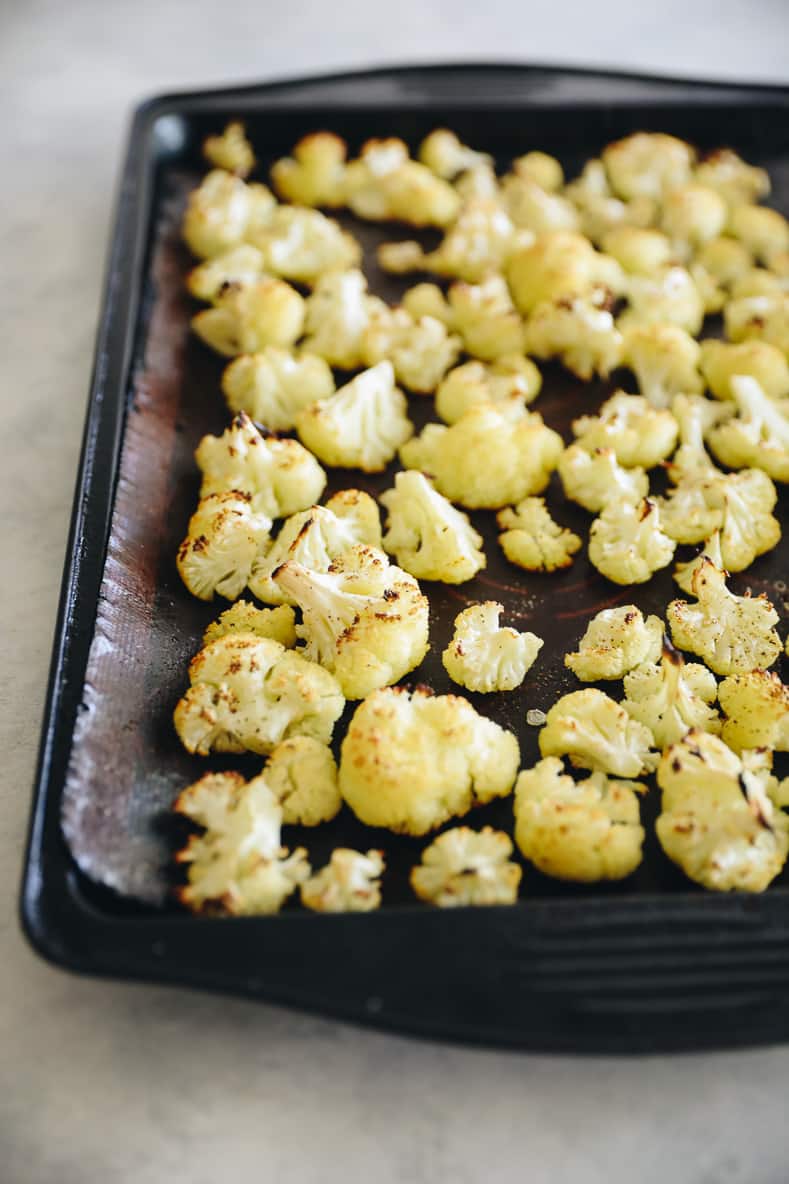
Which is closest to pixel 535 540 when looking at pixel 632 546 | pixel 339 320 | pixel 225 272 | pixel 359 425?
pixel 632 546

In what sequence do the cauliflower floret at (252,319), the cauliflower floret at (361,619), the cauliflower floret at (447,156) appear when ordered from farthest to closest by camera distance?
1. the cauliflower floret at (447,156)
2. the cauliflower floret at (252,319)
3. the cauliflower floret at (361,619)

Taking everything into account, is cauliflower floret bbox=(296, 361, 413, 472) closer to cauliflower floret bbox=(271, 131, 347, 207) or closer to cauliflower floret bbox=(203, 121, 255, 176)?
cauliflower floret bbox=(271, 131, 347, 207)

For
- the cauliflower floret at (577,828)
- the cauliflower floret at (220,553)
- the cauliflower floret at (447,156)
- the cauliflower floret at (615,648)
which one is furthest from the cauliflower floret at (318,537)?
the cauliflower floret at (447,156)

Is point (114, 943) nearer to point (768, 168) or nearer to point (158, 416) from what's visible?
point (158, 416)

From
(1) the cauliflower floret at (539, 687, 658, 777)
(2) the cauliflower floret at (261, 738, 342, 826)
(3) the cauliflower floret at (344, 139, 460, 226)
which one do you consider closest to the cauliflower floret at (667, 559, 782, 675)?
(1) the cauliflower floret at (539, 687, 658, 777)

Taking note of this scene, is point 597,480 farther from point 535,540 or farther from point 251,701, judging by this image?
point 251,701

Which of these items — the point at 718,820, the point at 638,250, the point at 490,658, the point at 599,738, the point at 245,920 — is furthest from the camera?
the point at 638,250

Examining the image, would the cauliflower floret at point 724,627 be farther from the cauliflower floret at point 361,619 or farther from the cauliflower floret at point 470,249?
the cauliflower floret at point 470,249
